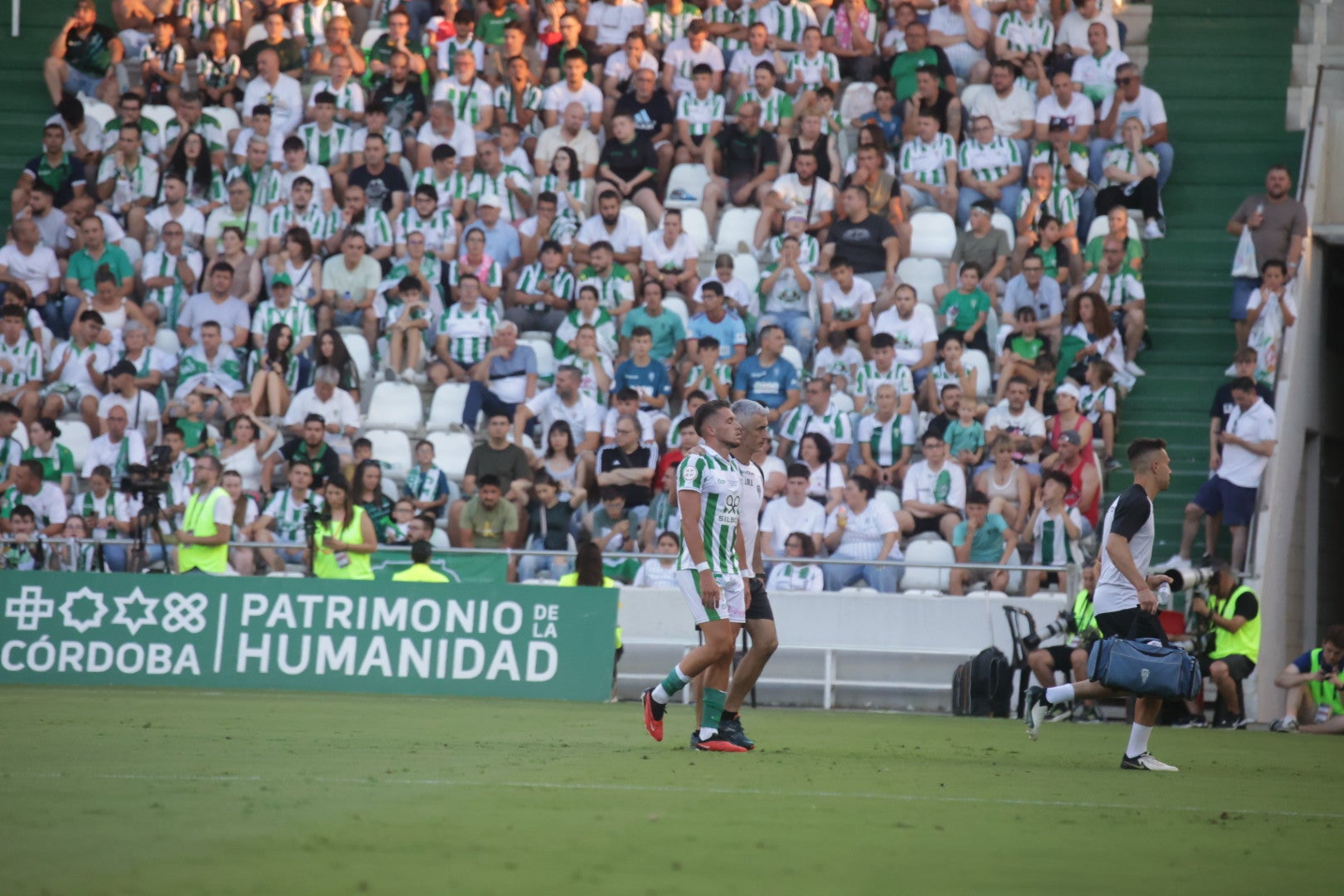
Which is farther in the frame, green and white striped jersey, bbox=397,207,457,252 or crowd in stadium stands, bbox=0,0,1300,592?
green and white striped jersey, bbox=397,207,457,252

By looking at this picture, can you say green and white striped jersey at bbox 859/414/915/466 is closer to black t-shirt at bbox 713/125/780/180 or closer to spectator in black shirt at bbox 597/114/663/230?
black t-shirt at bbox 713/125/780/180

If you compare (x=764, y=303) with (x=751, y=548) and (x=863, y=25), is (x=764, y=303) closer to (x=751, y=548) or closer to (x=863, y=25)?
(x=863, y=25)

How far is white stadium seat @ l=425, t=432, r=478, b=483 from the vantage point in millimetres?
20406

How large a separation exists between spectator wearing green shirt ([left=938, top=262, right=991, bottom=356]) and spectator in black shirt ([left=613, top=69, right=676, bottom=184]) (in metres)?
4.43

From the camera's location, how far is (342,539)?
18625 mm

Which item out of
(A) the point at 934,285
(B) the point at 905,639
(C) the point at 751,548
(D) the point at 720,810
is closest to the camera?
(D) the point at 720,810

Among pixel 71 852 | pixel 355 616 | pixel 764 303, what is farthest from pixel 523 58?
pixel 71 852

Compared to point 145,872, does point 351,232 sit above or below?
above

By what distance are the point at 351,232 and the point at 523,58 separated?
139 inches

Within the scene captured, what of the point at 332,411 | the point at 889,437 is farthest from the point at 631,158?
the point at 889,437

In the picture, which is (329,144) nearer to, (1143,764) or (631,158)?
(631,158)

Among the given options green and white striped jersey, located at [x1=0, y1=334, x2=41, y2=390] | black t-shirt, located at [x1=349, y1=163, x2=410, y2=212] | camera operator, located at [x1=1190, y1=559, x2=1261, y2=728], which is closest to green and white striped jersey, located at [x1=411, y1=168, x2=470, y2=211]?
black t-shirt, located at [x1=349, y1=163, x2=410, y2=212]

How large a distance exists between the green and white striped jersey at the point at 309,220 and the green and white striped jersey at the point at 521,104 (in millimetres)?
2619

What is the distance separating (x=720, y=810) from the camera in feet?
24.4
